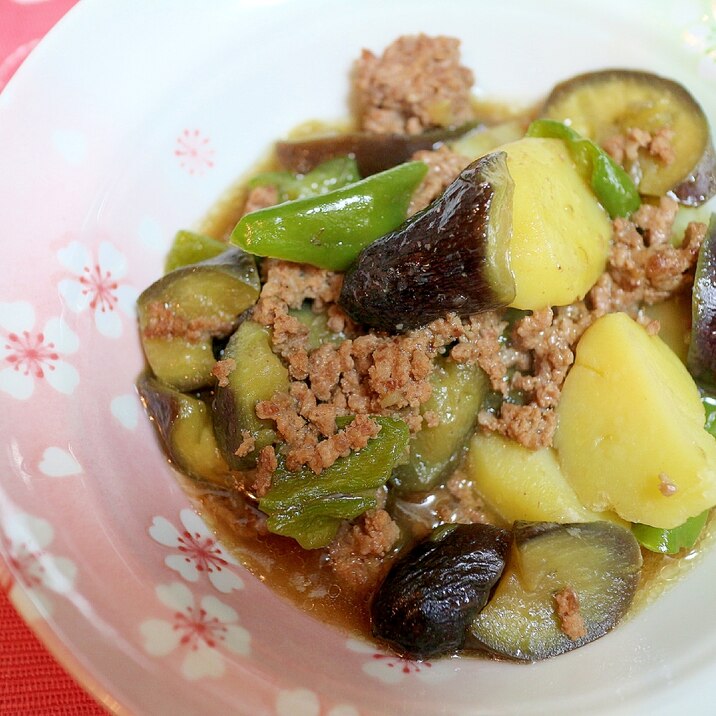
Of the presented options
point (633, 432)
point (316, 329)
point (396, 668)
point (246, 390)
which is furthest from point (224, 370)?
point (633, 432)

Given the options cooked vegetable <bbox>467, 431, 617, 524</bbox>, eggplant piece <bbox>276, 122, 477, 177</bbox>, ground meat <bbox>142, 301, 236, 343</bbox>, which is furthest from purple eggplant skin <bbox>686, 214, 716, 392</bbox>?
ground meat <bbox>142, 301, 236, 343</bbox>

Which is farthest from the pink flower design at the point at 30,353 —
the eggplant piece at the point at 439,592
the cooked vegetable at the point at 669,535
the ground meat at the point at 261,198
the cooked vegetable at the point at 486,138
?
the cooked vegetable at the point at 669,535

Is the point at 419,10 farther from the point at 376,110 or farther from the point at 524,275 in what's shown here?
the point at 524,275

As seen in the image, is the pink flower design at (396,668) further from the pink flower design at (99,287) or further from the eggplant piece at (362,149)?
the eggplant piece at (362,149)

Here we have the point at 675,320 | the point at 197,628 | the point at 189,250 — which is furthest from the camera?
the point at 189,250

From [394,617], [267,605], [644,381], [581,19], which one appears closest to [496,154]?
[644,381]

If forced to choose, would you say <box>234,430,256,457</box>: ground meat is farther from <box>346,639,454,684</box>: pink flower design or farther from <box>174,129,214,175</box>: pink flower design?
<box>174,129,214,175</box>: pink flower design

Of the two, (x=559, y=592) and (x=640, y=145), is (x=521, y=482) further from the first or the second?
(x=640, y=145)
